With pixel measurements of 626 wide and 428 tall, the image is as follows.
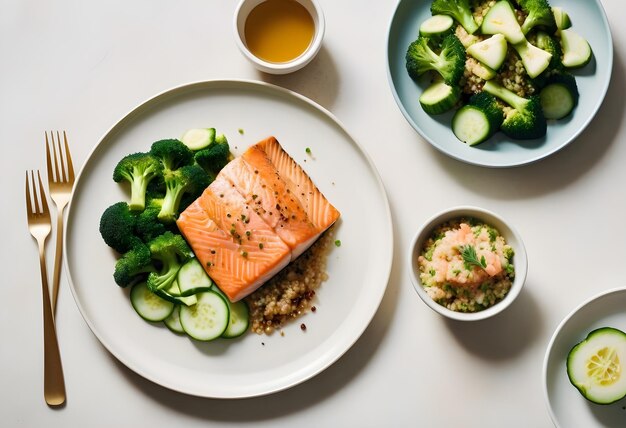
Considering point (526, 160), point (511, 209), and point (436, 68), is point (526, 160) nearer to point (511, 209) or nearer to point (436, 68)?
point (511, 209)

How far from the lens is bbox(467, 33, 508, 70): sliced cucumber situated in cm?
269

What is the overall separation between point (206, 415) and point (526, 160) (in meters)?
2.01

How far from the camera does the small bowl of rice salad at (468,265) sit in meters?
2.53

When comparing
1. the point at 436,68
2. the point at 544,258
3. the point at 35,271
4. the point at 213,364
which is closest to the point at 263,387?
the point at 213,364

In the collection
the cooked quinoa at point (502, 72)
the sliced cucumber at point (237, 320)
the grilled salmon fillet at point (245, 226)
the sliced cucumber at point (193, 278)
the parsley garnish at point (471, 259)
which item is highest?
the cooked quinoa at point (502, 72)

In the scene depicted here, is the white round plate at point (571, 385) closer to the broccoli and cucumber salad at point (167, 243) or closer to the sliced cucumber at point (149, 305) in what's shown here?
the broccoli and cucumber salad at point (167, 243)

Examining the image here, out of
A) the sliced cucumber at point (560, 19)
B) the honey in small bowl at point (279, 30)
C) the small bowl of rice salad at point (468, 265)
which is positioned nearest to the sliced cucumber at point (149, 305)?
the small bowl of rice salad at point (468, 265)

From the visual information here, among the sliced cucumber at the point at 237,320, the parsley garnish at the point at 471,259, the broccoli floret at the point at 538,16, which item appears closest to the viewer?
the parsley garnish at the point at 471,259

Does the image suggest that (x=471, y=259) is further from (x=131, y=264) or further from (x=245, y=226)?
(x=131, y=264)

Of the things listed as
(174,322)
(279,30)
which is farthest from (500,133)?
(174,322)

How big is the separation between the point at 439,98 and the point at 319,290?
1.10 m

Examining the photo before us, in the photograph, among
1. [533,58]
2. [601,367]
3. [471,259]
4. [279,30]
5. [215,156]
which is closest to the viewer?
[471,259]

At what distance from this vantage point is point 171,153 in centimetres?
277

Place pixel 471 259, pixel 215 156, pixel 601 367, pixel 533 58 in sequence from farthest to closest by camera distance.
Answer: pixel 215 156, pixel 533 58, pixel 601 367, pixel 471 259
